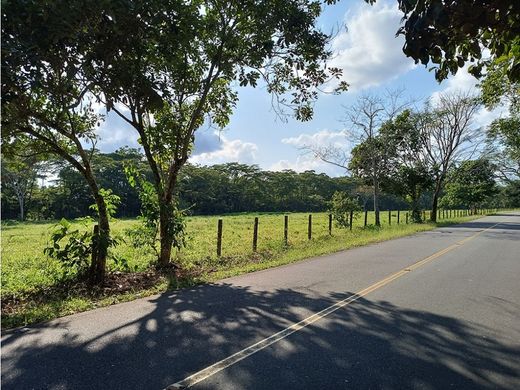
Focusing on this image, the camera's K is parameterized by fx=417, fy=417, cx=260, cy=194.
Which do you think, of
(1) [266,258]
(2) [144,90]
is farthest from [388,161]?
(2) [144,90]

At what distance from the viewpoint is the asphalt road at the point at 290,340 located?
165 inches

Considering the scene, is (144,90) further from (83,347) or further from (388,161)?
(388,161)

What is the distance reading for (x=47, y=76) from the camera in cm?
644

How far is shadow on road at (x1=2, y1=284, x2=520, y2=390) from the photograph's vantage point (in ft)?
13.6

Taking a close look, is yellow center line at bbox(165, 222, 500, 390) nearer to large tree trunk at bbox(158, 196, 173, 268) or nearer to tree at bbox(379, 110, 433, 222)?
large tree trunk at bbox(158, 196, 173, 268)

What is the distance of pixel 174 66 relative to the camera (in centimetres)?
1026

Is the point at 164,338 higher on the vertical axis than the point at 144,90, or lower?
lower

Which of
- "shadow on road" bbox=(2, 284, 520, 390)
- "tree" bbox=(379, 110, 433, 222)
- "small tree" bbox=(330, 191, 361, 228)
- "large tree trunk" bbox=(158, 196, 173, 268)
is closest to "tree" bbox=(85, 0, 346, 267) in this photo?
"large tree trunk" bbox=(158, 196, 173, 268)

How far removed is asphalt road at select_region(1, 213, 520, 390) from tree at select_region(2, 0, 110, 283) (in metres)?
3.21

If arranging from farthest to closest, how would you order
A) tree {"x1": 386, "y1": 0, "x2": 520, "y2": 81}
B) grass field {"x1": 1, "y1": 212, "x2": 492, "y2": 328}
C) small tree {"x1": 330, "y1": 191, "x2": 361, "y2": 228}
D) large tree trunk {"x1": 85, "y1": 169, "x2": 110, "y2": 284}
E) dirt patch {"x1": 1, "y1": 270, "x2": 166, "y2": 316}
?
small tree {"x1": 330, "y1": 191, "x2": 361, "y2": 228} < large tree trunk {"x1": 85, "y1": 169, "x2": 110, "y2": 284} < dirt patch {"x1": 1, "y1": 270, "x2": 166, "y2": 316} < grass field {"x1": 1, "y1": 212, "x2": 492, "y2": 328} < tree {"x1": 386, "y1": 0, "x2": 520, "y2": 81}

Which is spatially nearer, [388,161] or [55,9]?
[55,9]

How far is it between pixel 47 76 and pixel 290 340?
531 centimetres

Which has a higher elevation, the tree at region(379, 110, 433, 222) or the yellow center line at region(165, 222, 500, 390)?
the tree at region(379, 110, 433, 222)

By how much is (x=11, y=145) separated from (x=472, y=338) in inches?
373
